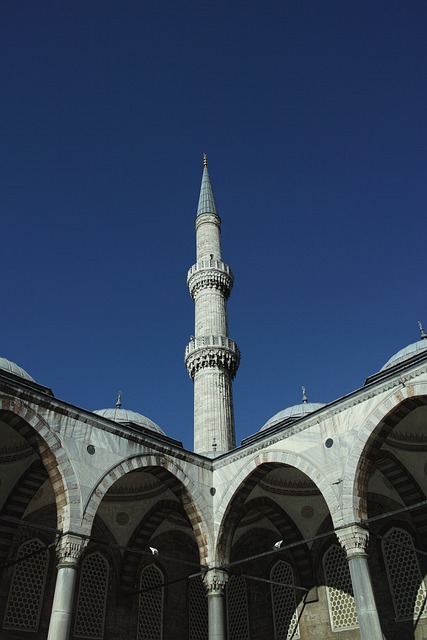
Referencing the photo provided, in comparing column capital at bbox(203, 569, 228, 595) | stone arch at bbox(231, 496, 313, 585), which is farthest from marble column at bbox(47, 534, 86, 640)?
stone arch at bbox(231, 496, 313, 585)

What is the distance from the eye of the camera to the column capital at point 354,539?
10.1 metres

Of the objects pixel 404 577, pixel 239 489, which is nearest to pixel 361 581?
→ pixel 239 489

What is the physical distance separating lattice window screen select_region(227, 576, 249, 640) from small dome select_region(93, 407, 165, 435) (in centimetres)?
540

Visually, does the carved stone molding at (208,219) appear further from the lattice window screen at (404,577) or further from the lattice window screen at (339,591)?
the lattice window screen at (404,577)

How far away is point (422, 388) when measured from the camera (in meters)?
Result: 10.2

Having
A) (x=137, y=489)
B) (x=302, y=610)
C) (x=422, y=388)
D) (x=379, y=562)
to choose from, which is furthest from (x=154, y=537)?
(x=422, y=388)

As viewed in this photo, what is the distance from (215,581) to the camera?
12.1 meters

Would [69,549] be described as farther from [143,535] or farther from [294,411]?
[294,411]

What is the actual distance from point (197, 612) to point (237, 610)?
107 centimetres

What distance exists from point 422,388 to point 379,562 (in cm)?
561

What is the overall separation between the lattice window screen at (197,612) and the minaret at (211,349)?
3781 mm

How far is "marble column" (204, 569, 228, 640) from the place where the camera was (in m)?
11.7

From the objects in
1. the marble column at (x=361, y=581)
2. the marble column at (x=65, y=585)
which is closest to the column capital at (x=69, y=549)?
the marble column at (x=65, y=585)

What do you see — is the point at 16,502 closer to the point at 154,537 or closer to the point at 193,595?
the point at 154,537
